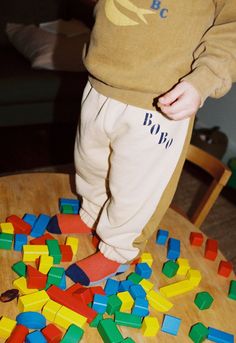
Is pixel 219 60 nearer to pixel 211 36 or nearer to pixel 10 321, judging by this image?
pixel 211 36

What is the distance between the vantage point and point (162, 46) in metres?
0.83

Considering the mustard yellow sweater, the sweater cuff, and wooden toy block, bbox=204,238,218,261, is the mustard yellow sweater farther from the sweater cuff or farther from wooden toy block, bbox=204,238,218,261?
wooden toy block, bbox=204,238,218,261

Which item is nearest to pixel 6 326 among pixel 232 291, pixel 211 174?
pixel 232 291

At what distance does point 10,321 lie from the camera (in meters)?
0.82

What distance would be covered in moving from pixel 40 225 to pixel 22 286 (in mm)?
210

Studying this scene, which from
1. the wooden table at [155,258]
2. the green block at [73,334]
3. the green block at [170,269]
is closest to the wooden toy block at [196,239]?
the wooden table at [155,258]

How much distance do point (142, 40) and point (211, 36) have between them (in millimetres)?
141

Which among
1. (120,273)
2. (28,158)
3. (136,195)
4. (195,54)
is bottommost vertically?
(28,158)

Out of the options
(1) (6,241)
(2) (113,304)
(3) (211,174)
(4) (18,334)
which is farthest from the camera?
(3) (211,174)

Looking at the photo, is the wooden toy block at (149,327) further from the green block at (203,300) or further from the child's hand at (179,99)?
the child's hand at (179,99)

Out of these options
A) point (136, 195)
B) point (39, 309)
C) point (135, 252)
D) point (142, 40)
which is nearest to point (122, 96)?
point (142, 40)

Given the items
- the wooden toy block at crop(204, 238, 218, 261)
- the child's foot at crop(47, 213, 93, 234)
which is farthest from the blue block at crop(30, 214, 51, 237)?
the wooden toy block at crop(204, 238, 218, 261)

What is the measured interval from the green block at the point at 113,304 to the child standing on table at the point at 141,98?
0.08 metres

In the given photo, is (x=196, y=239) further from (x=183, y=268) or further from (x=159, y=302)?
(x=159, y=302)
